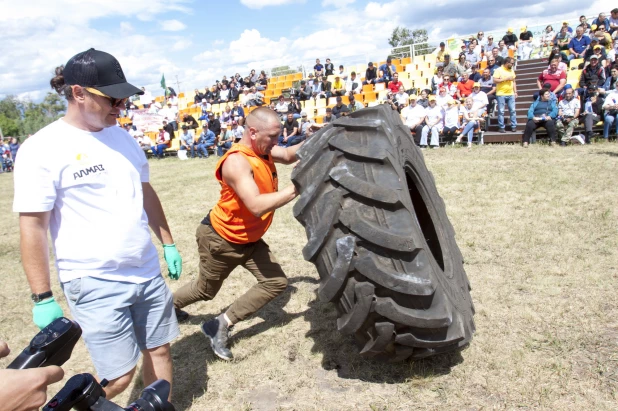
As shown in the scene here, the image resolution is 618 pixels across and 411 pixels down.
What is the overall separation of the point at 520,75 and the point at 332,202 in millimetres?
15338

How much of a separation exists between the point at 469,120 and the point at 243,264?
1045cm

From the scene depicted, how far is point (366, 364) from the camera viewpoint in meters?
3.06

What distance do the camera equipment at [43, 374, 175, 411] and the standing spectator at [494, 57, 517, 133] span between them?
1215 centimetres

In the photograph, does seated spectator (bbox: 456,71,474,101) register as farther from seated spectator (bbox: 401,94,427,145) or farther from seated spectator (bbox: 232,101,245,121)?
seated spectator (bbox: 232,101,245,121)

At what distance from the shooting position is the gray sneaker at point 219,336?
3.36m

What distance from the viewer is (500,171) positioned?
8281 millimetres

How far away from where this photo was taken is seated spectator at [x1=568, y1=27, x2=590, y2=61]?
1448cm

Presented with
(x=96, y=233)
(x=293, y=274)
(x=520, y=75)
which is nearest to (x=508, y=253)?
(x=293, y=274)

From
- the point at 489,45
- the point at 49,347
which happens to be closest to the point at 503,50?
the point at 489,45

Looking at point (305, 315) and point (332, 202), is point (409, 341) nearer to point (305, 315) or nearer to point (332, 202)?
point (332, 202)

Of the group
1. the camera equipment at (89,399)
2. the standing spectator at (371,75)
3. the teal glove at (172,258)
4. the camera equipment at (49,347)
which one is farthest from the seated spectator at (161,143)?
the camera equipment at (89,399)

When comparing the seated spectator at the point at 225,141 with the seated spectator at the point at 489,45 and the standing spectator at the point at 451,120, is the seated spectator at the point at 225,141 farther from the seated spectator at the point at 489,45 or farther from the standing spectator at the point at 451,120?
the seated spectator at the point at 489,45

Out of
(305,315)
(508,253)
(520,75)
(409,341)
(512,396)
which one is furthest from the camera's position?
(520,75)

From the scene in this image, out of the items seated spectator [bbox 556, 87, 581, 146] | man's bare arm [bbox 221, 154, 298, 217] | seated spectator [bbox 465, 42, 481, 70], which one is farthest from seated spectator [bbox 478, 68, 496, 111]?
man's bare arm [bbox 221, 154, 298, 217]
